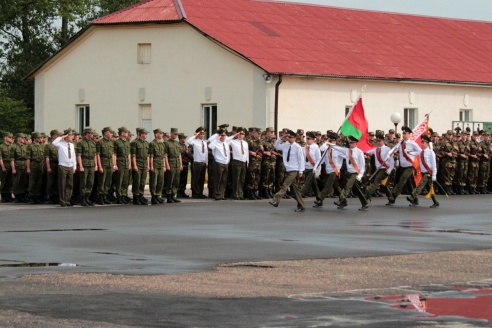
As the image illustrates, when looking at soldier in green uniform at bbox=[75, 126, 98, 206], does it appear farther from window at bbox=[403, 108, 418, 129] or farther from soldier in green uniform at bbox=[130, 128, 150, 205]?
window at bbox=[403, 108, 418, 129]

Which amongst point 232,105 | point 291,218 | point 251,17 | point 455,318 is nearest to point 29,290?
point 455,318

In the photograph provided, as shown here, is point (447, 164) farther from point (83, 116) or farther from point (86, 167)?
point (83, 116)

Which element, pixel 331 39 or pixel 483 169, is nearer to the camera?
pixel 483 169

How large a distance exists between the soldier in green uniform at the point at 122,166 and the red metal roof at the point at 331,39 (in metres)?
13.9

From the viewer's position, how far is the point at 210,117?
45219mm

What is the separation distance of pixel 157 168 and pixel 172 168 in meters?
0.64

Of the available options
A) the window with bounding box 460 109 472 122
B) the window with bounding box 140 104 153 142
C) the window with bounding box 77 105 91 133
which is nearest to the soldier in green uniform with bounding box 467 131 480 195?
the window with bounding box 460 109 472 122

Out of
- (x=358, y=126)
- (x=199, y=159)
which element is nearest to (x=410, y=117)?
(x=358, y=126)

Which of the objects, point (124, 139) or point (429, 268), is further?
point (124, 139)

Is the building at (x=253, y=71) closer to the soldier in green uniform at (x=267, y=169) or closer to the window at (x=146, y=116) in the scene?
the window at (x=146, y=116)

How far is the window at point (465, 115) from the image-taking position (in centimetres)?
4997

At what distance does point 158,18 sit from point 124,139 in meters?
17.9

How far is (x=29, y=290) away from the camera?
12258 millimetres

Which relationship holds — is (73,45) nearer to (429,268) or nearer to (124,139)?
(124,139)
